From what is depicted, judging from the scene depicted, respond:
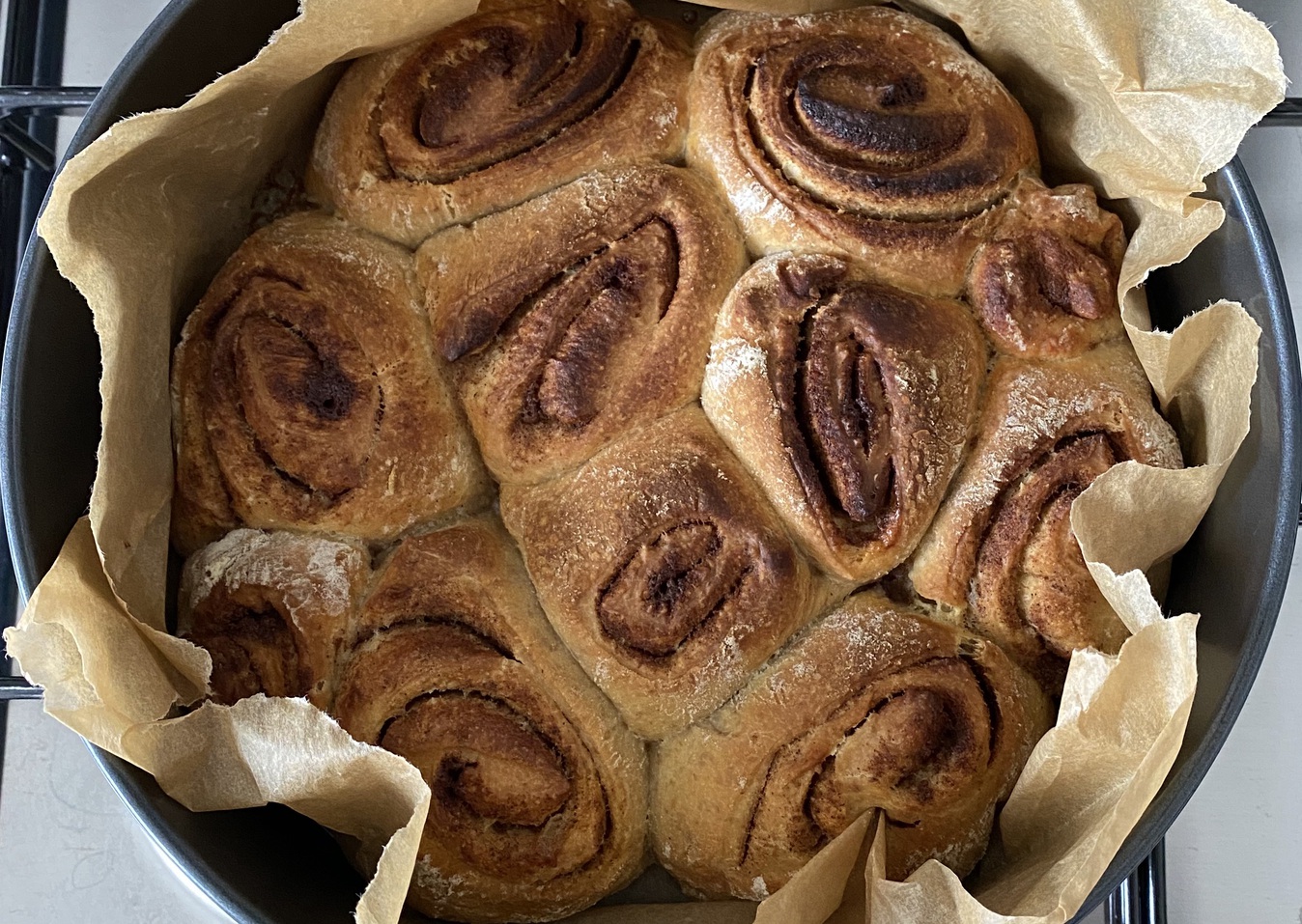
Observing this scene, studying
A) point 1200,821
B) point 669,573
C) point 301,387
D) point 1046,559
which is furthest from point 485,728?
point 1200,821

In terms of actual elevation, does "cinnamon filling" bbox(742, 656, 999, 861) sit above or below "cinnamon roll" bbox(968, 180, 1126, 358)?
below

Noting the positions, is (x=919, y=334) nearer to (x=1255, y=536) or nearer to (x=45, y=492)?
(x=1255, y=536)

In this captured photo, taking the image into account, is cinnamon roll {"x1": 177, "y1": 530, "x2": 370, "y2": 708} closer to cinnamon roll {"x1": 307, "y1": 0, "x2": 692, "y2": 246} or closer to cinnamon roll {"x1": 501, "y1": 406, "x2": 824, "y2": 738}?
cinnamon roll {"x1": 501, "y1": 406, "x2": 824, "y2": 738}

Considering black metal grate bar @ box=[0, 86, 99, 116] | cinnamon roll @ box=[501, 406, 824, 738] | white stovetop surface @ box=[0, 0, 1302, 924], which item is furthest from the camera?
white stovetop surface @ box=[0, 0, 1302, 924]

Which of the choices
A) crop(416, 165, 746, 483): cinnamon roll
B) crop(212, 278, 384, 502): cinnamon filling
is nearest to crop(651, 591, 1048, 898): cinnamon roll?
crop(416, 165, 746, 483): cinnamon roll

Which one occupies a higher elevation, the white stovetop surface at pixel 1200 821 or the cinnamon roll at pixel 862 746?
the cinnamon roll at pixel 862 746

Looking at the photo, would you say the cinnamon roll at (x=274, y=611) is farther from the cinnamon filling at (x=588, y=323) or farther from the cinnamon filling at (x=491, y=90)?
the cinnamon filling at (x=491, y=90)

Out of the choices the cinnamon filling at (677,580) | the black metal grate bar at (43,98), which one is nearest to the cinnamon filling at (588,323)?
the cinnamon filling at (677,580)

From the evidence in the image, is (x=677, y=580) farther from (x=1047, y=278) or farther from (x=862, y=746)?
(x=1047, y=278)
